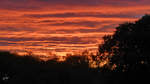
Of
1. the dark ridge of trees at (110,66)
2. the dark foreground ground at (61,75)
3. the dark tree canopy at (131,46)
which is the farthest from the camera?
the dark foreground ground at (61,75)

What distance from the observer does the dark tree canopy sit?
27.6 meters

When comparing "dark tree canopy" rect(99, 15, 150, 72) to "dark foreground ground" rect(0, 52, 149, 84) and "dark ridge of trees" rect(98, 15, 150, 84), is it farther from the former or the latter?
"dark foreground ground" rect(0, 52, 149, 84)

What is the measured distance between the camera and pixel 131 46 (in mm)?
28797

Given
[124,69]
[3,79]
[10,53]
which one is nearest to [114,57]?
[124,69]

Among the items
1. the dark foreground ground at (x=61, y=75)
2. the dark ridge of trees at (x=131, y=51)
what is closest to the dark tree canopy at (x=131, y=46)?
the dark ridge of trees at (x=131, y=51)

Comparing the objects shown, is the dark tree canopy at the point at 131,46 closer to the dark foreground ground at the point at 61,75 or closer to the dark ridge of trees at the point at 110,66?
the dark ridge of trees at the point at 110,66

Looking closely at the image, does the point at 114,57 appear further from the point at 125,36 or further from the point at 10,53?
the point at 10,53

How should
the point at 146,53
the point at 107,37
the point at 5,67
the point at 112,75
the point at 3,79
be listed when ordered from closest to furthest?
the point at 146,53, the point at 112,75, the point at 107,37, the point at 3,79, the point at 5,67

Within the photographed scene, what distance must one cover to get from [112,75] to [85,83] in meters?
2.62

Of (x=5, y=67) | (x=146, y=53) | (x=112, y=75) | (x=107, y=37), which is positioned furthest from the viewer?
(x=5, y=67)

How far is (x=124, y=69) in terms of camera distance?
94.4ft

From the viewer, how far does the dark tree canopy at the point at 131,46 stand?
90.6 feet

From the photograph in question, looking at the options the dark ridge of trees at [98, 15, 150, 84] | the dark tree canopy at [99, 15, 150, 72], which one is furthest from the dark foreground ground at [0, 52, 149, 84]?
the dark tree canopy at [99, 15, 150, 72]

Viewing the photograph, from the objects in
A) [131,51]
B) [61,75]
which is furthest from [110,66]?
[61,75]
